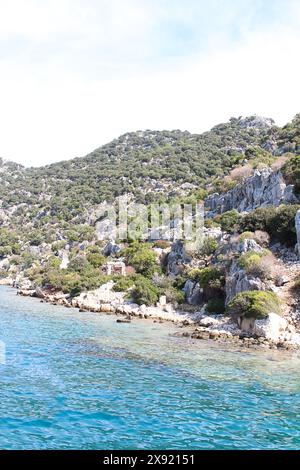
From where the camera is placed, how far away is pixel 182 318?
36.4 m

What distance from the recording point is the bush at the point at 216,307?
35147mm

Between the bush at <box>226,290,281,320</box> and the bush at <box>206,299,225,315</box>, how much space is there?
478 centimetres

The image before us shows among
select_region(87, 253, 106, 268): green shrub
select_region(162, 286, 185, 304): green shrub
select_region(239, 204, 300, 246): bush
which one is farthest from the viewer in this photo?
select_region(87, 253, 106, 268): green shrub

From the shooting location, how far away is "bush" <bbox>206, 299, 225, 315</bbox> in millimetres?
35147

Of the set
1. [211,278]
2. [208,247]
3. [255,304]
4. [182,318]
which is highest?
[208,247]

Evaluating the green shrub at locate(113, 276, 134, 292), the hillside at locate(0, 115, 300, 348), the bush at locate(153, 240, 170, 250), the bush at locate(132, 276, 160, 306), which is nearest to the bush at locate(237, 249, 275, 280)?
the hillside at locate(0, 115, 300, 348)

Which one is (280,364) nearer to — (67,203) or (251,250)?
(251,250)

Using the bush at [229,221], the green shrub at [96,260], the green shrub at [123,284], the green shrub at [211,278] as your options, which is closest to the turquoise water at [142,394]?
the green shrub at [211,278]

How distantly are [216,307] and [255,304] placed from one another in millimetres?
7521

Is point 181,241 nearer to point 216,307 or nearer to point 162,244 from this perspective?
point 162,244

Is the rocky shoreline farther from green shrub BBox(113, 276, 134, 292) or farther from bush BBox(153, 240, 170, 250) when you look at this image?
bush BBox(153, 240, 170, 250)

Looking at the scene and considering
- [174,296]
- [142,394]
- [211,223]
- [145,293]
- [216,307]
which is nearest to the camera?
[142,394]

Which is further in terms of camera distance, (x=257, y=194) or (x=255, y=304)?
(x=257, y=194)

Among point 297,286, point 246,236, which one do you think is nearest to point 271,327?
point 297,286
